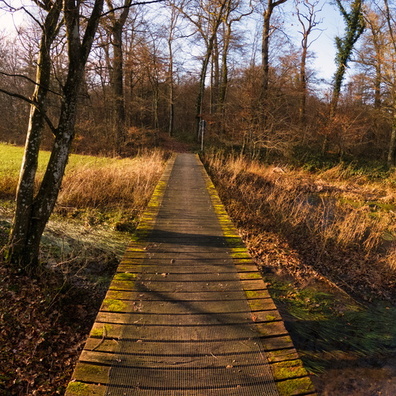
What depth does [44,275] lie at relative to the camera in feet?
14.3

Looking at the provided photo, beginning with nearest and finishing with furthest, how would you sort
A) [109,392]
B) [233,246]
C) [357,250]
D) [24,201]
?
[109,392] → [24,201] → [233,246] → [357,250]

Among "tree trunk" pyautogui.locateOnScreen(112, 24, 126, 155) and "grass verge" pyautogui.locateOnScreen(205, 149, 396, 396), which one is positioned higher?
"tree trunk" pyautogui.locateOnScreen(112, 24, 126, 155)

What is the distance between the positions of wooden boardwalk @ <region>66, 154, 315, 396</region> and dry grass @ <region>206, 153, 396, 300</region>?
3053mm

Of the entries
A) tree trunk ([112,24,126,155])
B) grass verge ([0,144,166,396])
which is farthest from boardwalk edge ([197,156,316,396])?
tree trunk ([112,24,126,155])

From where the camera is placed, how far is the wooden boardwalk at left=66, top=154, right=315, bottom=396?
2201mm

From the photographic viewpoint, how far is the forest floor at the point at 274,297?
9.92 ft

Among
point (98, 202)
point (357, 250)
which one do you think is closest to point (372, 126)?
point (357, 250)

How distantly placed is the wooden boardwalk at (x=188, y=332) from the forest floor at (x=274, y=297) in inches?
27.9

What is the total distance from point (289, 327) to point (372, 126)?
21.6 metres

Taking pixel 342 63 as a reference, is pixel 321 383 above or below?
below

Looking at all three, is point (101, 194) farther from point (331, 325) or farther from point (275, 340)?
point (275, 340)

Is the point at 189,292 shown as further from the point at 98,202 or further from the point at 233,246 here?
the point at 98,202

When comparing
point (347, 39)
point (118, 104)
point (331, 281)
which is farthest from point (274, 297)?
point (347, 39)

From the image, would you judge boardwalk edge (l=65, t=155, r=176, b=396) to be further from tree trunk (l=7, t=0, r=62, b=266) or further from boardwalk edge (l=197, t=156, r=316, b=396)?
tree trunk (l=7, t=0, r=62, b=266)
